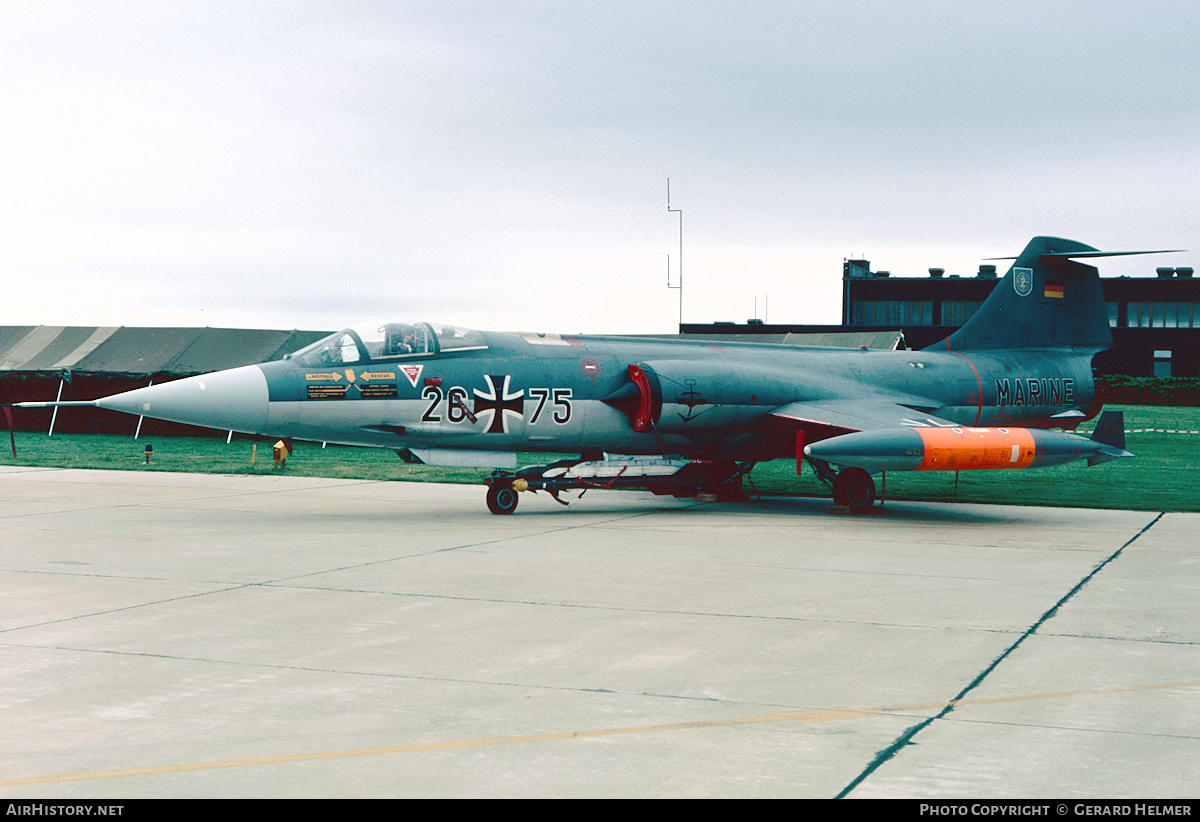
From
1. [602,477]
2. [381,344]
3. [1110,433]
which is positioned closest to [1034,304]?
[1110,433]

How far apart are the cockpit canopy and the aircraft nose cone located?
0.84 m

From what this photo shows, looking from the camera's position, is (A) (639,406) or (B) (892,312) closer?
(A) (639,406)

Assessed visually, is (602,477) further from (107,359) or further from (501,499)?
(107,359)

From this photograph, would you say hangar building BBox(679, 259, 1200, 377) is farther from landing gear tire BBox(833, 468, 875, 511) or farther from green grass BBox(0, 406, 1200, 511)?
landing gear tire BBox(833, 468, 875, 511)

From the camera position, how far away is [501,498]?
1568 centimetres

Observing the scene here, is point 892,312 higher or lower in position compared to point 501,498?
higher

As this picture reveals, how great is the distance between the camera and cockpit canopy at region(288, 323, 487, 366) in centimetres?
1482

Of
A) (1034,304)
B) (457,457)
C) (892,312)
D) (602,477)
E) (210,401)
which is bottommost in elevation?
(602,477)

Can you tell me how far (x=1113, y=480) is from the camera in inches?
861

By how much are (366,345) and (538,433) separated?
266 cm

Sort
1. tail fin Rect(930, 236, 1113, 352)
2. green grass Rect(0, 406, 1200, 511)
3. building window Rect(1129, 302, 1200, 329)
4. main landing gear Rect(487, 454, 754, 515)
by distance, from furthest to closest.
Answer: building window Rect(1129, 302, 1200, 329), tail fin Rect(930, 236, 1113, 352), green grass Rect(0, 406, 1200, 511), main landing gear Rect(487, 454, 754, 515)

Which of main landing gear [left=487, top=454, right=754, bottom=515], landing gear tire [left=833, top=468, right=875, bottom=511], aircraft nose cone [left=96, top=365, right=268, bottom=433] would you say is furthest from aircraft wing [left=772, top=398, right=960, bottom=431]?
aircraft nose cone [left=96, top=365, right=268, bottom=433]

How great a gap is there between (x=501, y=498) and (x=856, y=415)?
5408 mm

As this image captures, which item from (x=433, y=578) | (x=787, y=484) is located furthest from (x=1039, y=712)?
(x=787, y=484)
